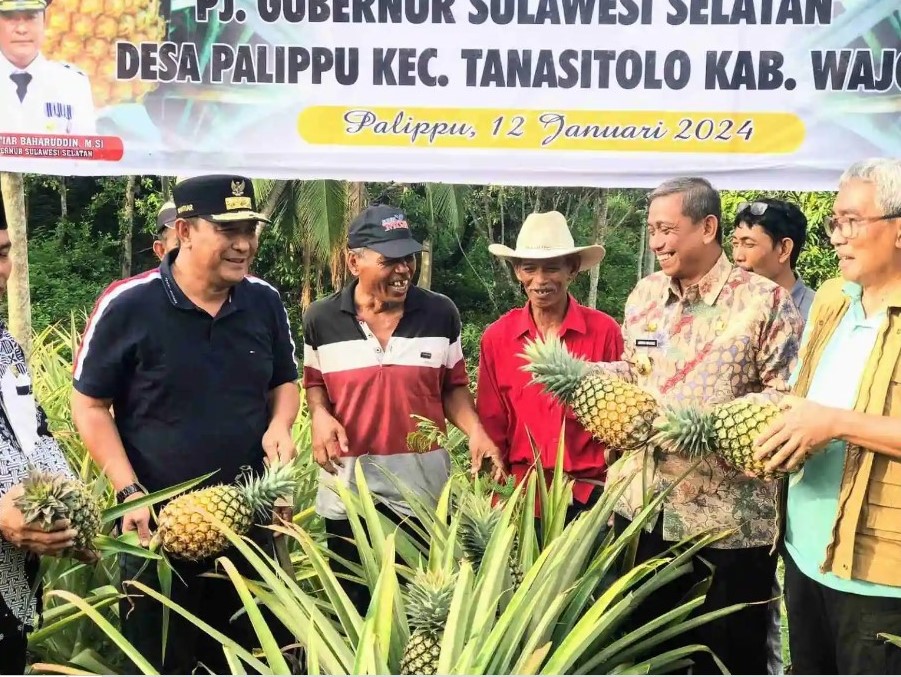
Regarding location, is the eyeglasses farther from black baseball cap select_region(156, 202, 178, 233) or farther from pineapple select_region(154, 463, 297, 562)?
black baseball cap select_region(156, 202, 178, 233)

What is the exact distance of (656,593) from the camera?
12.0ft

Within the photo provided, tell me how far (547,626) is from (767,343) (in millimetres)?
1499

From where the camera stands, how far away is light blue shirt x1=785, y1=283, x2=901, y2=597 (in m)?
2.93

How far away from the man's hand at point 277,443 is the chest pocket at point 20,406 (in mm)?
1033

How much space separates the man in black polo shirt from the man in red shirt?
45.4 inches

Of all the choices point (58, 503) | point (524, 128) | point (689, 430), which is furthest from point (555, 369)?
point (524, 128)

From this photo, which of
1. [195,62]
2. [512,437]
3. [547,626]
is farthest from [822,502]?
[195,62]

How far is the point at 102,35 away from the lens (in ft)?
17.4

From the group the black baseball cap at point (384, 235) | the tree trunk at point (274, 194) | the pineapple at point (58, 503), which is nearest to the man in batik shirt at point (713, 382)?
the black baseball cap at point (384, 235)

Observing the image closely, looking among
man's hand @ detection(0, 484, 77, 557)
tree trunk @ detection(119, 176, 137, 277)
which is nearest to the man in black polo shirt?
man's hand @ detection(0, 484, 77, 557)

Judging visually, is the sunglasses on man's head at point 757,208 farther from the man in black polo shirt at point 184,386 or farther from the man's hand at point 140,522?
the man's hand at point 140,522

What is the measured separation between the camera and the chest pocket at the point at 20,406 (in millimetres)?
2994

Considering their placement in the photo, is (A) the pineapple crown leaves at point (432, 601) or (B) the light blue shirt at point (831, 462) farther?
(B) the light blue shirt at point (831, 462)

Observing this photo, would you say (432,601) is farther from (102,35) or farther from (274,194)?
(274,194)
